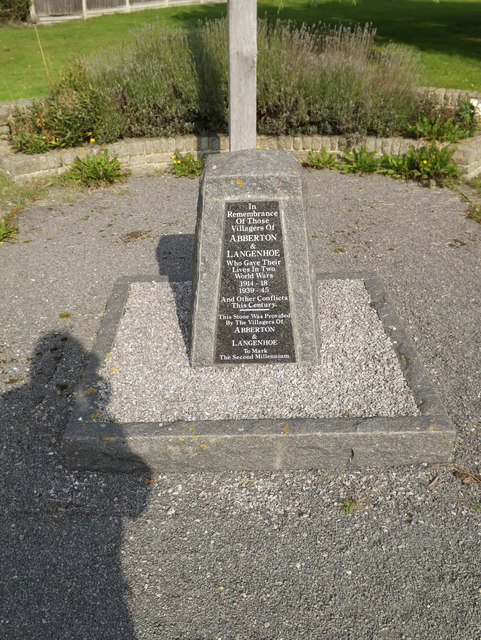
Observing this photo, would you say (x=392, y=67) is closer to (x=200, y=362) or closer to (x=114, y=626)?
(x=200, y=362)

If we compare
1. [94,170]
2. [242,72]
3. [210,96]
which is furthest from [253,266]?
[210,96]

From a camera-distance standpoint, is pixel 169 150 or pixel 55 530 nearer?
pixel 55 530

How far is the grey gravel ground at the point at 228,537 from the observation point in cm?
272

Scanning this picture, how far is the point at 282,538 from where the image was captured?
3.10m

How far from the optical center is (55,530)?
3.16 m

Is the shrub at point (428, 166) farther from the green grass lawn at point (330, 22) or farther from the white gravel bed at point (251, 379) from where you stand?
the white gravel bed at point (251, 379)

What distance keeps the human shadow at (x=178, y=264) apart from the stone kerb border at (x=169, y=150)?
238cm

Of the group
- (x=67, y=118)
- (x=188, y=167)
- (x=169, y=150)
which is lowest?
(x=188, y=167)

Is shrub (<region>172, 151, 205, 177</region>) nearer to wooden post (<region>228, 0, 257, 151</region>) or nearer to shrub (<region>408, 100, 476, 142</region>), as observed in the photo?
wooden post (<region>228, 0, 257, 151</region>)

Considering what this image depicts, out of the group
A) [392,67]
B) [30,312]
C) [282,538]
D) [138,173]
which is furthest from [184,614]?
[392,67]

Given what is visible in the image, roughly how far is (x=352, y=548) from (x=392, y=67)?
7714mm

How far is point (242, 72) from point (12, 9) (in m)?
13.1

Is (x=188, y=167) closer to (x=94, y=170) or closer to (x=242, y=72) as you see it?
(x=94, y=170)

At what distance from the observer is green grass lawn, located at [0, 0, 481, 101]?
1199 cm
